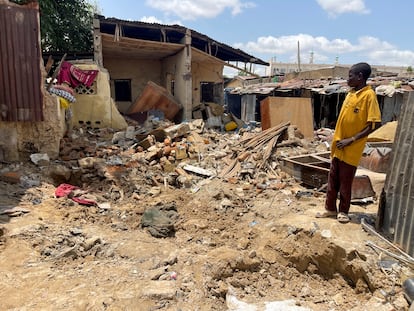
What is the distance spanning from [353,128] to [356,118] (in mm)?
117

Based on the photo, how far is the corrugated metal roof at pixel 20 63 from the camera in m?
5.95

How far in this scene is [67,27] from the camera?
14.1 m

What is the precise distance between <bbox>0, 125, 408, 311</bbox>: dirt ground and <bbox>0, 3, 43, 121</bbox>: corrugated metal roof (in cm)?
148

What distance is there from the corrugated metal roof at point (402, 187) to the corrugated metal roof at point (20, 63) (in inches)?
245

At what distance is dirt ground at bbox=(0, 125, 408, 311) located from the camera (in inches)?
117

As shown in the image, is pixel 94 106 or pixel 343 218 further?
pixel 94 106

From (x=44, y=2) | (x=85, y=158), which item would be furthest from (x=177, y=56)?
(x=85, y=158)

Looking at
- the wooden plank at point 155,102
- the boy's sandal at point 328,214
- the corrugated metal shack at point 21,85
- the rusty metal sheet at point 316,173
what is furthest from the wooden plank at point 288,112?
the corrugated metal shack at point 21,85

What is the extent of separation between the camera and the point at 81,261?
3.65 meters

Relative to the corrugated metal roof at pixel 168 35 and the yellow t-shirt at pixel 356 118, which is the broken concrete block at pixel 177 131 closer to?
the corrugated metal roof at pixel 168 35

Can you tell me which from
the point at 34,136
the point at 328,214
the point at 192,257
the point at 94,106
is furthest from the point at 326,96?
the point at 192,257

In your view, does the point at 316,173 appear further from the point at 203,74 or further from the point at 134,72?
the point at 134,72

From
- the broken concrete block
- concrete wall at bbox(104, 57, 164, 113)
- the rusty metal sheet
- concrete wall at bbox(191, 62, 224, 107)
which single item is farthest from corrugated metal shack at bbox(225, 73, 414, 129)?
the broken concrete block

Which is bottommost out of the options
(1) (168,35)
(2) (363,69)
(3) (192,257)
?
(3) (192,257)
